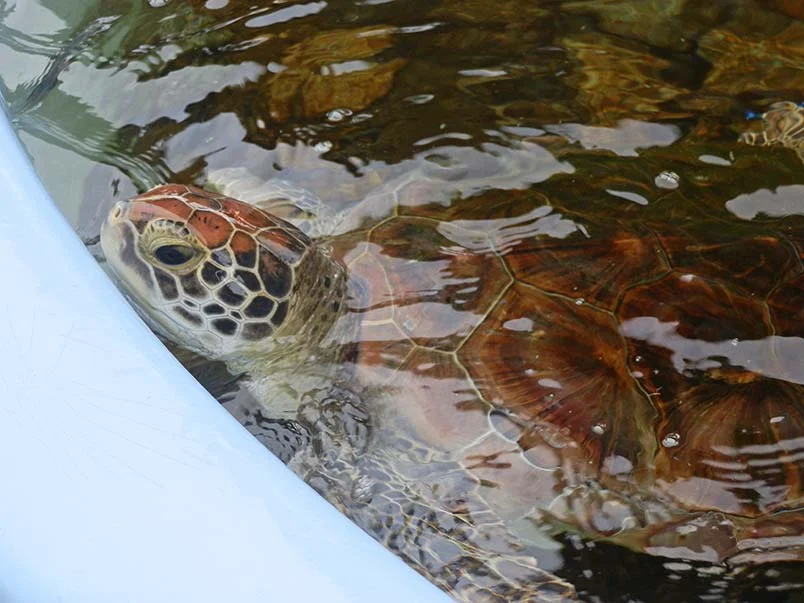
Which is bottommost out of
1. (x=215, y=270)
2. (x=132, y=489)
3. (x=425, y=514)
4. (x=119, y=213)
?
(x=425, y=514)

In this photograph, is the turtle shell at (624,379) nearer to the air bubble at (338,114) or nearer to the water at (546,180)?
the water at (546,180)

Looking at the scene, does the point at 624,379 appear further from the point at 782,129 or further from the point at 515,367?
the point at 782,129

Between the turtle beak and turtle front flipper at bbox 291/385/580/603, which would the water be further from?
the turtle beak

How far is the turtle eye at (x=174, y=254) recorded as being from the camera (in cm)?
147

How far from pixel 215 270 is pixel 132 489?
0.80 metres

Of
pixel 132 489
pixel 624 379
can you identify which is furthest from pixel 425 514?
pixel 132 489

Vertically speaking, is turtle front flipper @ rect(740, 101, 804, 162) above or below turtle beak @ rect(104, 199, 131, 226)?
below

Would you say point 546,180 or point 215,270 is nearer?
point 215,270

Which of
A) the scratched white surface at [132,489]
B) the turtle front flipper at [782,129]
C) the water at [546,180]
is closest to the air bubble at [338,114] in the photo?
the water at [546,180]

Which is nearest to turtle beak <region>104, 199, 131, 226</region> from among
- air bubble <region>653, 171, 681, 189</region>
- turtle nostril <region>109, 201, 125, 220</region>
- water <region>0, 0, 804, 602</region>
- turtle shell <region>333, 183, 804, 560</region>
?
turtle nostril <region>109, 201, 125, 220</region>

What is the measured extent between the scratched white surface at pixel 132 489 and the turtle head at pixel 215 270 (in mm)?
602

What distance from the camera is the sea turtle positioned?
1.34m

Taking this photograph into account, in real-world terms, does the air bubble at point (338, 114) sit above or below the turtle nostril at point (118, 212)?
below

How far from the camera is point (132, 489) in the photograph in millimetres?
763
